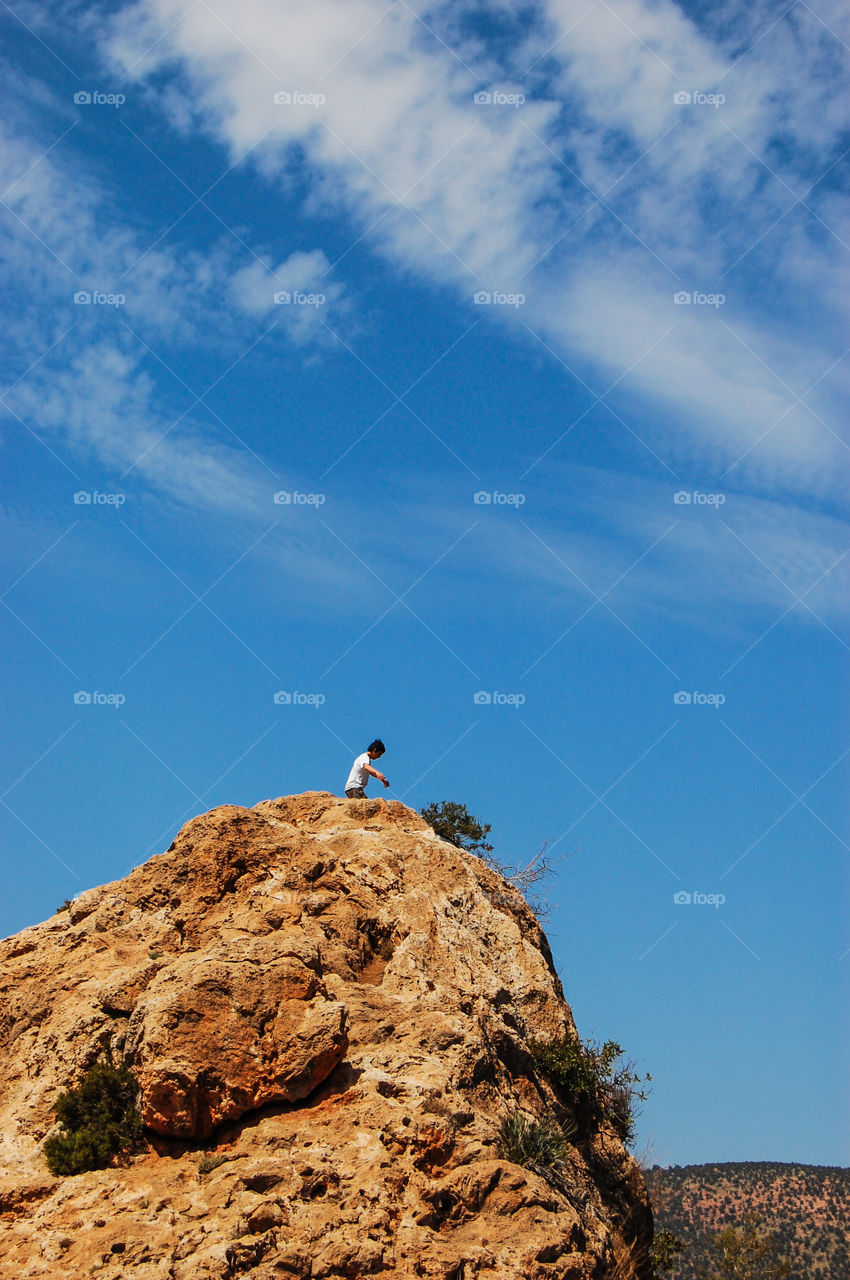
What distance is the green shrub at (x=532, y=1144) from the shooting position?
35.9ft

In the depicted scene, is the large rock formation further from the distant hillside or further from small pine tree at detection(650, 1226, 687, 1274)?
the distant hillside

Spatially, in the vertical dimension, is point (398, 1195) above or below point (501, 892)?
below

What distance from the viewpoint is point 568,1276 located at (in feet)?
30.8

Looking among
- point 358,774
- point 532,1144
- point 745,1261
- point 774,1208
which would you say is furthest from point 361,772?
point 774,1208

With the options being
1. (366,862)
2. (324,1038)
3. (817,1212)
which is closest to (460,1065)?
(324,1038)

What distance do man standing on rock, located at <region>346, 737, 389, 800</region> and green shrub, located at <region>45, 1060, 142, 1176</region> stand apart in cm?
708

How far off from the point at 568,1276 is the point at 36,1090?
5.73 meters

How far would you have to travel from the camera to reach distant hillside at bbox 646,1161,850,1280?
53.0 m

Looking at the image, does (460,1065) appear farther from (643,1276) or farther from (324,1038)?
(643,1276)

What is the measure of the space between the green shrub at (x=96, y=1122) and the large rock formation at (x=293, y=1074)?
0.22 meters

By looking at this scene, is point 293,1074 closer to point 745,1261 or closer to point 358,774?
point 358,774

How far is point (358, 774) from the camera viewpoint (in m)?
17.5

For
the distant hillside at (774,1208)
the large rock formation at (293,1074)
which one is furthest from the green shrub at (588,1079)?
the distant hillside at (774,1208)

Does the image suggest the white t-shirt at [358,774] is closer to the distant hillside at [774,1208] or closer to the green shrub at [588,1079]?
the green shrub at [588,1079]
